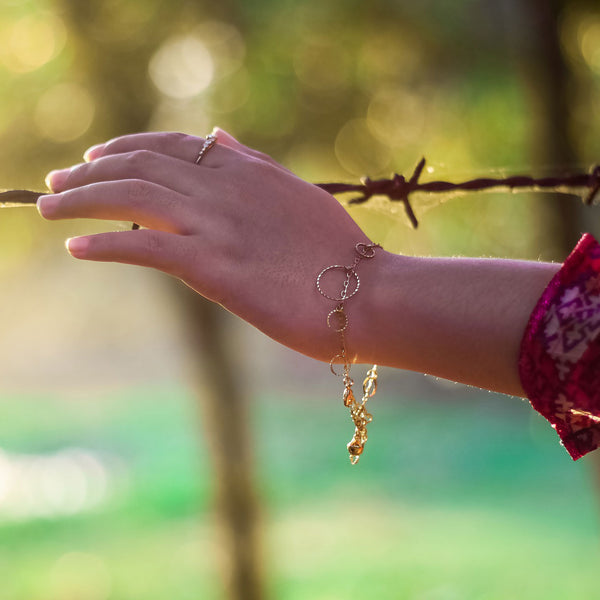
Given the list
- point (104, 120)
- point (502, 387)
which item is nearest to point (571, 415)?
point (502, 387)

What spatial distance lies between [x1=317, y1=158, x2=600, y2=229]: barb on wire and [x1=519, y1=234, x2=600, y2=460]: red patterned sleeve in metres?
0.57

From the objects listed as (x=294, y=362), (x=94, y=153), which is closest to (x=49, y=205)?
(x=94, y=153)

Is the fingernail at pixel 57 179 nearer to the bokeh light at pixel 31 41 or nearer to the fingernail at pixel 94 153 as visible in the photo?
the fingernail at pixel 94 153

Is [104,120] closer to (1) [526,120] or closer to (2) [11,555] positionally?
(1) [526,120]

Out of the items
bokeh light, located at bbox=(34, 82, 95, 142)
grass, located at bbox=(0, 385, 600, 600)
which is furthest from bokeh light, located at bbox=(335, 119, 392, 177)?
grass, located at bbox=(0, 385, 600, 600)

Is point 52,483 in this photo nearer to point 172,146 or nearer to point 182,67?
point 182,67

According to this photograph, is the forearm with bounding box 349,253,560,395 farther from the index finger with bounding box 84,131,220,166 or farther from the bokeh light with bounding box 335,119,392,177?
the bokeh light with bounding box 335,119,392,177

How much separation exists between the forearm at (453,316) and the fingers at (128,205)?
327 millimetres

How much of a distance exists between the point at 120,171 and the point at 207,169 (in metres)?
0.15

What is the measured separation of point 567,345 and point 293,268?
438mm

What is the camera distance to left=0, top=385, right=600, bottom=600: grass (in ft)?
30.8

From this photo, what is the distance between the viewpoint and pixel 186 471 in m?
15.6

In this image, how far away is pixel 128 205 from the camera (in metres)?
1.09

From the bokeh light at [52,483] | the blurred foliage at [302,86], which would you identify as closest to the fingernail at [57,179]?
the blurred foliage at [302,86]
